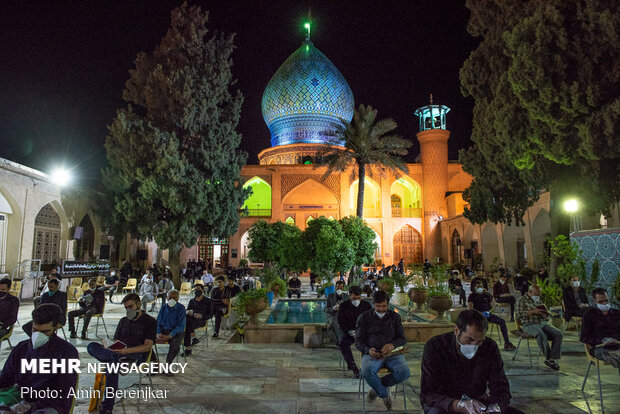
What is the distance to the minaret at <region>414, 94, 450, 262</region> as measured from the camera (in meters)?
26.8

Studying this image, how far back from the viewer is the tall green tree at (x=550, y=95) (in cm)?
728

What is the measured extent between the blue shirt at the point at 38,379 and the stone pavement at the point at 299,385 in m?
1.40

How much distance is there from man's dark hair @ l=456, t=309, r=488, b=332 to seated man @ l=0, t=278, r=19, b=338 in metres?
5.57

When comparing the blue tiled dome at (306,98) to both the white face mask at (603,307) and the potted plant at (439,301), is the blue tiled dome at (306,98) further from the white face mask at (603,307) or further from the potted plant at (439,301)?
the white face mask at (603,307)

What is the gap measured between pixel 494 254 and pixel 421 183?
8.52 metres

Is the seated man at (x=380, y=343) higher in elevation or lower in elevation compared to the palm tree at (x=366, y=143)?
lower

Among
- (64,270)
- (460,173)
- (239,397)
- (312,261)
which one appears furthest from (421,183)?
(239,397)

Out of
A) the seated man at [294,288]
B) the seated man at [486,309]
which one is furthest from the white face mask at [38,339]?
the seated man at [294,288]

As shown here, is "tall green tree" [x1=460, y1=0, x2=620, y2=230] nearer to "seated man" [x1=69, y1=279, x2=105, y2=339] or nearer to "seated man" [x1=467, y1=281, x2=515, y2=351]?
"seated man" [x1=467, y1=281, x2=515, y2=351]

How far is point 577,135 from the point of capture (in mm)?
7719

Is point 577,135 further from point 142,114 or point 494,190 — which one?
point 142,114

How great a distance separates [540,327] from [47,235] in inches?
642

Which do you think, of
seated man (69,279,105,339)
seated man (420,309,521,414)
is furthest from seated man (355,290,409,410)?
seated man (69,279,105,339)

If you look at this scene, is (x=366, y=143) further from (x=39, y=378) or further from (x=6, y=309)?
(x=39, y=378)
